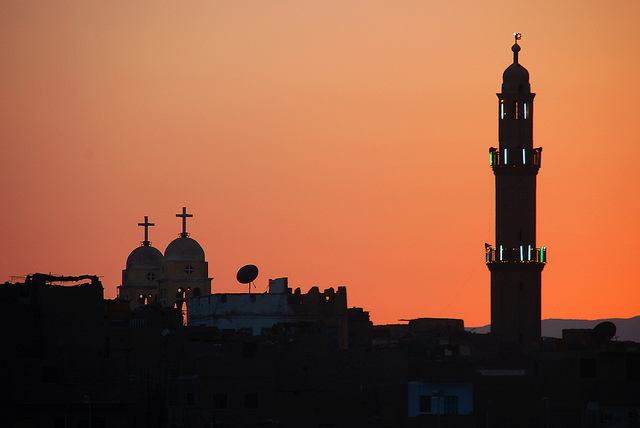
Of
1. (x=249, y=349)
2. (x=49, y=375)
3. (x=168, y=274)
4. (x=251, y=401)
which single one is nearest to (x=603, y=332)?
(x=249, y=349)

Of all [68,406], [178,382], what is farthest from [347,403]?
[68,406]

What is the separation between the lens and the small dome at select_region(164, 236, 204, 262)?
123750mm

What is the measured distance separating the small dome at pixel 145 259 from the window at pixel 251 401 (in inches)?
2341

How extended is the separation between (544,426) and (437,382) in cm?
512

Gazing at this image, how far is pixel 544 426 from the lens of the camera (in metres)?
71.6

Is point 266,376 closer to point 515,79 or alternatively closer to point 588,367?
point 588,367

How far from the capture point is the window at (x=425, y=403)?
6994cm

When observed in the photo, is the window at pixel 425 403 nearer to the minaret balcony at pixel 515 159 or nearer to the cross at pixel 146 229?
the minaret balcony at pixel 515 159

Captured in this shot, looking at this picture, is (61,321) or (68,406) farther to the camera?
(61,321)

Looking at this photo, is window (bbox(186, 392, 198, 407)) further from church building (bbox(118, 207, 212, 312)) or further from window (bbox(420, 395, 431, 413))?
church building (bbox(118, 207, 212, 312))

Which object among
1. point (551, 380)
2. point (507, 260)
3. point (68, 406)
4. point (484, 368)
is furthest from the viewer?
point (507, 260)

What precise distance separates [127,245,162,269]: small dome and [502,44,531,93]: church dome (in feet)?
130

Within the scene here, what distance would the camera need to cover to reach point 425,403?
70000mm

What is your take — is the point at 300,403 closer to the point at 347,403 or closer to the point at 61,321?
the point at 347,403
